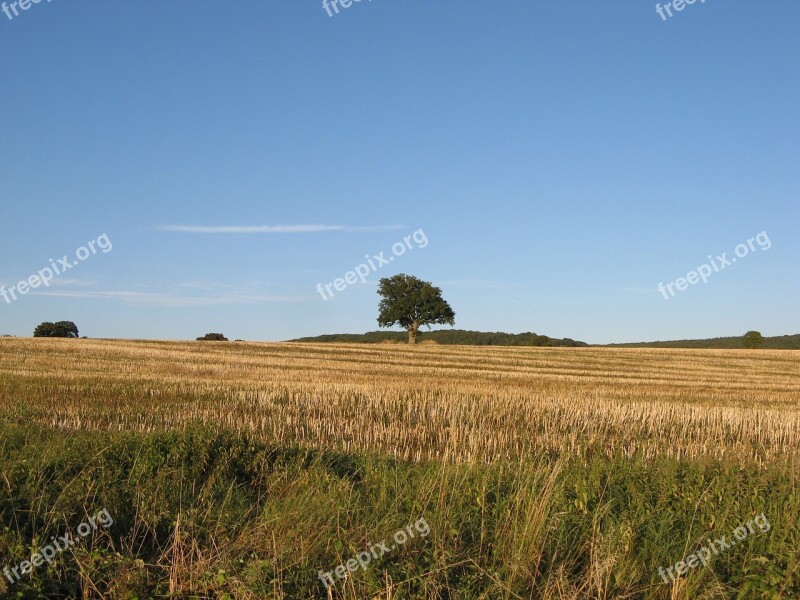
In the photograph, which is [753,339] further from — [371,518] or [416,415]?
[371,518]

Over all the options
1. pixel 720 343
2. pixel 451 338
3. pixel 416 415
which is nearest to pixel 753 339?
pixel 720 343

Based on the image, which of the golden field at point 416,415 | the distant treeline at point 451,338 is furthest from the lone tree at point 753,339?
the golden field at point 416,415

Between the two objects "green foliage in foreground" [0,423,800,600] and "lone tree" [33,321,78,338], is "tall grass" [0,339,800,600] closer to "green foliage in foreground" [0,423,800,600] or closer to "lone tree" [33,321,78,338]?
"green foliage in foreground" [0,423,800,600]

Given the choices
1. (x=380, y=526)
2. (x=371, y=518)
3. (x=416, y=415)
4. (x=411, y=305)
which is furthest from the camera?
(x=411, y=305)

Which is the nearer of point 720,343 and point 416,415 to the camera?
point 416,415

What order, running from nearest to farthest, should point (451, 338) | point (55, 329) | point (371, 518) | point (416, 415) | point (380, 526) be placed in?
point (380, 526), point (371, 518), point (416, 415), point (55, 329), point (451, 338)

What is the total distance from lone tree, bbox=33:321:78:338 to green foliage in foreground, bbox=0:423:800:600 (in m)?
101

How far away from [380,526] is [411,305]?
275 feet

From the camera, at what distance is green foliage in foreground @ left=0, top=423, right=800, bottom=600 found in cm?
572

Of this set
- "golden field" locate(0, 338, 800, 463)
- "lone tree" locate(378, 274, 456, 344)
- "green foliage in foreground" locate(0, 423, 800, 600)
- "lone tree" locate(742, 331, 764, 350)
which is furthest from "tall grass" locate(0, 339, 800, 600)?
"lone tree" locate(742, 331, 764, 350)

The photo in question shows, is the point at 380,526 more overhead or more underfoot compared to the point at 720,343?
more underfoot

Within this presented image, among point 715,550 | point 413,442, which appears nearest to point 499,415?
point 413,442

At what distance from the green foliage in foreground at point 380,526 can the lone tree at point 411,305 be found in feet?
266

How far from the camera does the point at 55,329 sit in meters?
100
